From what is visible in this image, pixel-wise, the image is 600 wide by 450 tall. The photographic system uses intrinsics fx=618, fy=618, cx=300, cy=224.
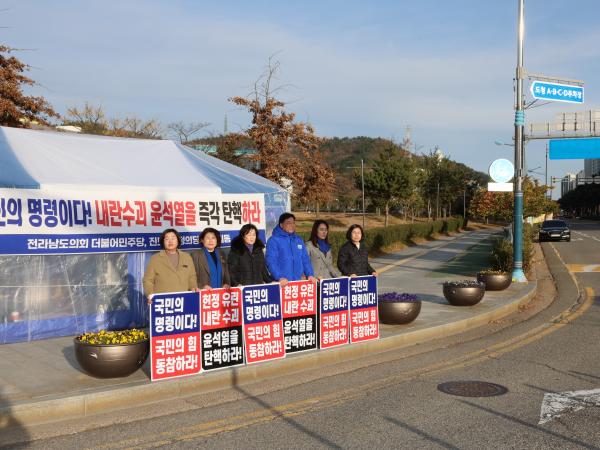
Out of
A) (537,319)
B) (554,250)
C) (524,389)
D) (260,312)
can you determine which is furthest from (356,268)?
(554,250)

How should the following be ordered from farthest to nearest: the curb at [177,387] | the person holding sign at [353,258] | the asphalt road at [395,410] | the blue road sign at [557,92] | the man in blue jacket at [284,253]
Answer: the blue road sign at [557,92] → the person holding sign at [353,258] → the man in blue jacket at [284,253] → the curb at [177,387] → the asphalt road at [395,410]

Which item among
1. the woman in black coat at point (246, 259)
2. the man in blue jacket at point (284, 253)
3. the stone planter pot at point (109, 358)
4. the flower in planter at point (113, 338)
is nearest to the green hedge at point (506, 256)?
the man in blue jacket at point (284, 253)

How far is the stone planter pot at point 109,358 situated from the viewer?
257 inches

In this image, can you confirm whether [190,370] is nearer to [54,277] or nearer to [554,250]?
[54,277]

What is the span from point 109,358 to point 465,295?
7.83 meters

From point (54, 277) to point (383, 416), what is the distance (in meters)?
5.95

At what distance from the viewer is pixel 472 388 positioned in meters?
6.88

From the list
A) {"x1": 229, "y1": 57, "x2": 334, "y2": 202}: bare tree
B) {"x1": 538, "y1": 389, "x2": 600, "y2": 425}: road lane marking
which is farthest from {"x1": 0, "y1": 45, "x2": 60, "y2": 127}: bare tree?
{"x1": 538, "y1": 389, "x2": 600, "y2": 425}: road lane marking

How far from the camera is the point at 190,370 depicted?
7.05m

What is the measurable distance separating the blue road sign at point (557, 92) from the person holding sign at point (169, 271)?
483 inches

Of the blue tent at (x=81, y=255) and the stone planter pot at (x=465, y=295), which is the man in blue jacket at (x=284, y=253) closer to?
the blue tent at (x=81, y=255)

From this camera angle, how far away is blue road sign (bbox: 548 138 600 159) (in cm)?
2424

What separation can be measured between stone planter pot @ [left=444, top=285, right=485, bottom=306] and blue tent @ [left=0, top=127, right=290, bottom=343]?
4.17 metres

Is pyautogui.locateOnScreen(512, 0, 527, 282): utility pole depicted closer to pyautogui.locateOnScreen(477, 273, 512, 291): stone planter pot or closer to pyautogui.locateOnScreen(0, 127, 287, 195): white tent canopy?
pyautogui.locateOnScreen(477, 273, 512, 291): stone planter pot
